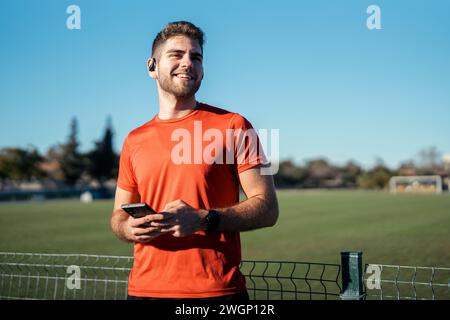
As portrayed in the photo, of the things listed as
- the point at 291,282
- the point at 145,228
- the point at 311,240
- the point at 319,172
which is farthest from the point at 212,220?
the point at 319,172

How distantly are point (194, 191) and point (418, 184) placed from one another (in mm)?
86118

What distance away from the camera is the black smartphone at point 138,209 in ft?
7.71

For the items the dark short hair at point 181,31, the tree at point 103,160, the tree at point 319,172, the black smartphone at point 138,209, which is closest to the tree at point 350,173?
the tree at point 319,172

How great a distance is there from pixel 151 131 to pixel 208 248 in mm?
845

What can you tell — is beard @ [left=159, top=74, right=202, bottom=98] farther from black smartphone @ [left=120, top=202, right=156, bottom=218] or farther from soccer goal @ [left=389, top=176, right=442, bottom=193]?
soccer goal @ [left=389, top=176, right=442, bottom=193]

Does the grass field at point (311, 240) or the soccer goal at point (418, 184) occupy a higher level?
the grass field at point (311, 240)

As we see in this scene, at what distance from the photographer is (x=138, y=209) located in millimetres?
2389

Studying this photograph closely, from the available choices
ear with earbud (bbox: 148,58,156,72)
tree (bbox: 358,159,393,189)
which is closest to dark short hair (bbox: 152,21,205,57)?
ear with earbud (bbox: 148,58,156,72)

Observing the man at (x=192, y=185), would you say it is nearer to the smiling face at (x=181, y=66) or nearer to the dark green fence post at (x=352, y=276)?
the smiling face at (x=181, y=66)

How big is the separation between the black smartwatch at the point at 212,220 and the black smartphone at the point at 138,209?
306 millimetres

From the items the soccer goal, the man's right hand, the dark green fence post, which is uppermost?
the man's right hand

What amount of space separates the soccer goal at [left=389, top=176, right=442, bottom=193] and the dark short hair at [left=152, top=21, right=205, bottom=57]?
80.4m

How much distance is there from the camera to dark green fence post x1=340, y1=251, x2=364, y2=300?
3.83 metres

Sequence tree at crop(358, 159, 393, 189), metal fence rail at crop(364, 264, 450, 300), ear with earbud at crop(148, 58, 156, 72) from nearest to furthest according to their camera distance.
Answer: ear with earbud at crop(148, 58, 156, 72), metal fence rail at crop(364, 264, 450, 300), tree at crop(358, 159, 393, 189)
